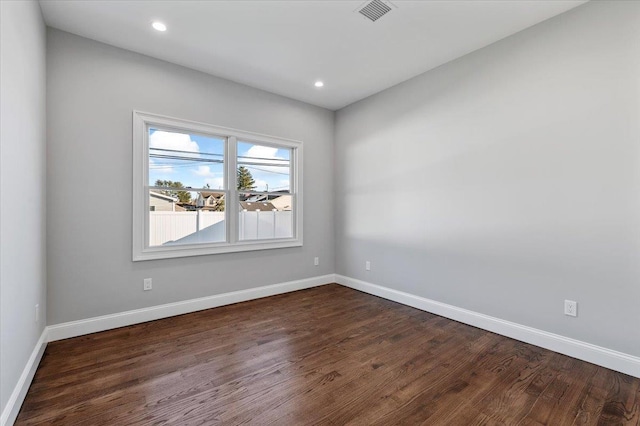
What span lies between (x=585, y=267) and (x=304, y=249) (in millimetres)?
3160

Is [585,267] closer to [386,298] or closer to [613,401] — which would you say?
[613,401]

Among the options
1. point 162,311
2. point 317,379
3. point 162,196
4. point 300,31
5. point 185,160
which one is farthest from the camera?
point 185,160

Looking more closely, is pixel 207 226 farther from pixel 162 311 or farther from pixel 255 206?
pixel 162 311

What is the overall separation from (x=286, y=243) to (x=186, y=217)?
139cm

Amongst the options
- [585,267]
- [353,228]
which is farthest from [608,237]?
[353,228]

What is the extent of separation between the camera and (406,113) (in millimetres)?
3688

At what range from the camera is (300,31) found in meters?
2.73

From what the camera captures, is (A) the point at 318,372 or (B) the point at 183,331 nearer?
(A) the point at 318,372

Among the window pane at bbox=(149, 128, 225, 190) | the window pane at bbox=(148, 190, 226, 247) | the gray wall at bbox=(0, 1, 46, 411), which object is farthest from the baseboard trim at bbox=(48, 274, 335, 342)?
the window pane at bbox=(149, 128, 225, 190)

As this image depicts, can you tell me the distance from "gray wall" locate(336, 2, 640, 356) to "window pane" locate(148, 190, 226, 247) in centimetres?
220

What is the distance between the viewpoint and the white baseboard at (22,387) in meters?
1.54

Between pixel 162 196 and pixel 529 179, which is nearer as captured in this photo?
pixel 529 179

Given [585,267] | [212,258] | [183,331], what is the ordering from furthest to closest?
[212,258] → [183,331] → [585,267]

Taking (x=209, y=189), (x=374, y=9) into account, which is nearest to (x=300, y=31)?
(x=374, y=9)
